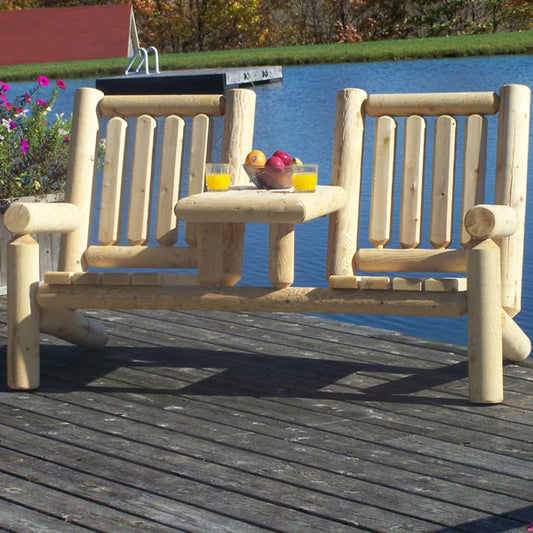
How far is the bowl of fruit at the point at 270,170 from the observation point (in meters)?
3.18

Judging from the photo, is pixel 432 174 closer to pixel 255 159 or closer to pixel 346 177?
pixel 346 177

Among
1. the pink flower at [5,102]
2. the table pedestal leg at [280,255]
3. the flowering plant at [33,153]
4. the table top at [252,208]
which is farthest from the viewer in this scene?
the pink flower at [5,102]

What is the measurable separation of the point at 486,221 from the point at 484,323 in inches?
11.4

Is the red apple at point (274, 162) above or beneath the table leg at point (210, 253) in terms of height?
above

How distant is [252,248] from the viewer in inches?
272

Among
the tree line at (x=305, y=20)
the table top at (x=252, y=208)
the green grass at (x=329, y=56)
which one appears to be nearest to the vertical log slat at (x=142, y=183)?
the table top at (x=252, y=208)

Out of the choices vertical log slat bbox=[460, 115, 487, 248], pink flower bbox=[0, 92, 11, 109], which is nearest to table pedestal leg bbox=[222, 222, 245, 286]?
vertical log slat bbox=[460, 115, 487, 248]

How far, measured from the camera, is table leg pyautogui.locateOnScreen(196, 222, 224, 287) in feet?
10.0

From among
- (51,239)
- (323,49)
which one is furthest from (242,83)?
(51,239)

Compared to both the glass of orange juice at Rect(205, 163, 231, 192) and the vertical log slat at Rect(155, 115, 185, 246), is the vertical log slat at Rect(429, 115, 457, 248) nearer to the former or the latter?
the glass of orange juice at Rect(205, 163, 231, 192)

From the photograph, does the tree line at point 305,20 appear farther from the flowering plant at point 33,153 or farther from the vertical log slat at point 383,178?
the vertical log slat at point 383,178

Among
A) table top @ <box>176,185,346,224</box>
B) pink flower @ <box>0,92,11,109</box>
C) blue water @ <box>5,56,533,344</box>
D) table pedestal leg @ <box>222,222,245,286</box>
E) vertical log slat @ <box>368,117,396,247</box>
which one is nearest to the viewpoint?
table top @ <box>176,185,346,224</box>

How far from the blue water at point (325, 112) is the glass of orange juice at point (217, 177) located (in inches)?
78.4

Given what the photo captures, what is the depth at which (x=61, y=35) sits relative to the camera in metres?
30.7
